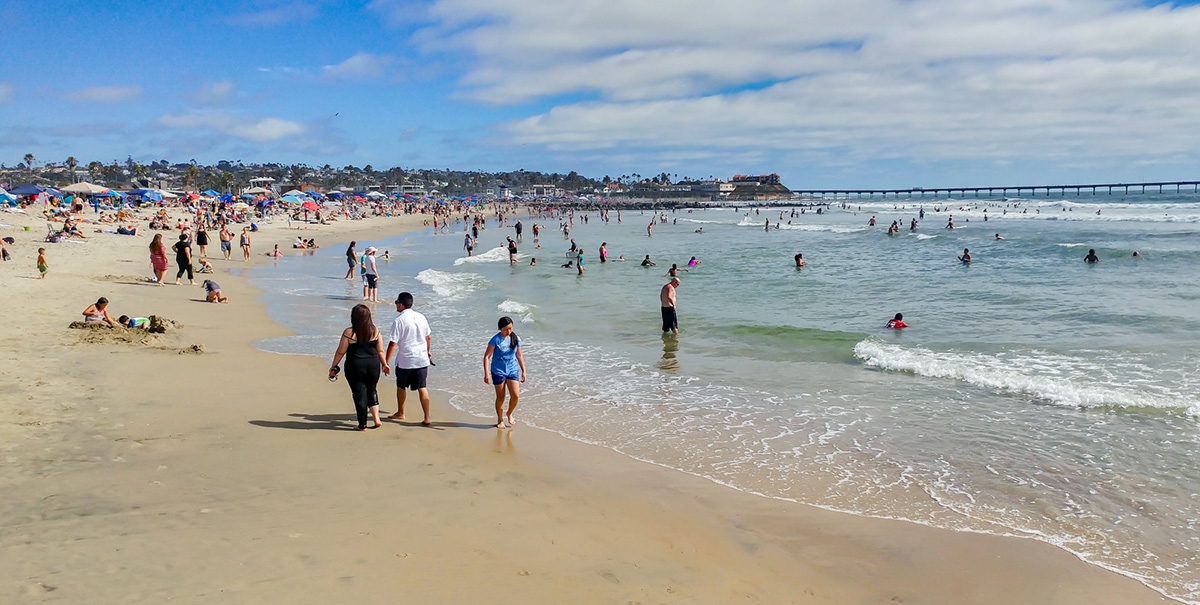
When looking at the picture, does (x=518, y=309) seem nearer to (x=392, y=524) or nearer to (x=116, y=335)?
(x=116, y=335)

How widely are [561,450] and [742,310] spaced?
11.1m

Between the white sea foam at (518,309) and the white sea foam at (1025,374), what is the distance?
7262 millimetres

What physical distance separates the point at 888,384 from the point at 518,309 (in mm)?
9551

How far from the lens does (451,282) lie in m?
24.1

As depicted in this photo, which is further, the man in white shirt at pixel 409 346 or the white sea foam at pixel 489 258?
the white sea foam at pixel 489 258

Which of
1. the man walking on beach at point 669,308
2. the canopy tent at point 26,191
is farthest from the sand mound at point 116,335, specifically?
the canopy tent at point 26,191

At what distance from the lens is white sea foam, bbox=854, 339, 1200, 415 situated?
9.03m

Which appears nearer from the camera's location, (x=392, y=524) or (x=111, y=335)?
(x=392, y=524)

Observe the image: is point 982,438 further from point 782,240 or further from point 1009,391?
point 782,240

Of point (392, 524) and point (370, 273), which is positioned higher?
point (370, 273)

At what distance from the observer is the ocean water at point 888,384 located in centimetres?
623

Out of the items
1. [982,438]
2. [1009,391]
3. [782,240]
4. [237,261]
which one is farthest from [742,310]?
[782,240]

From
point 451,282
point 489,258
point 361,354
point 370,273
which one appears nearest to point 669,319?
point 370,273

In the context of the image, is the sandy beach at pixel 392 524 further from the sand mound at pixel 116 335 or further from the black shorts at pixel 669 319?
the black shorts at pixel 669 319
